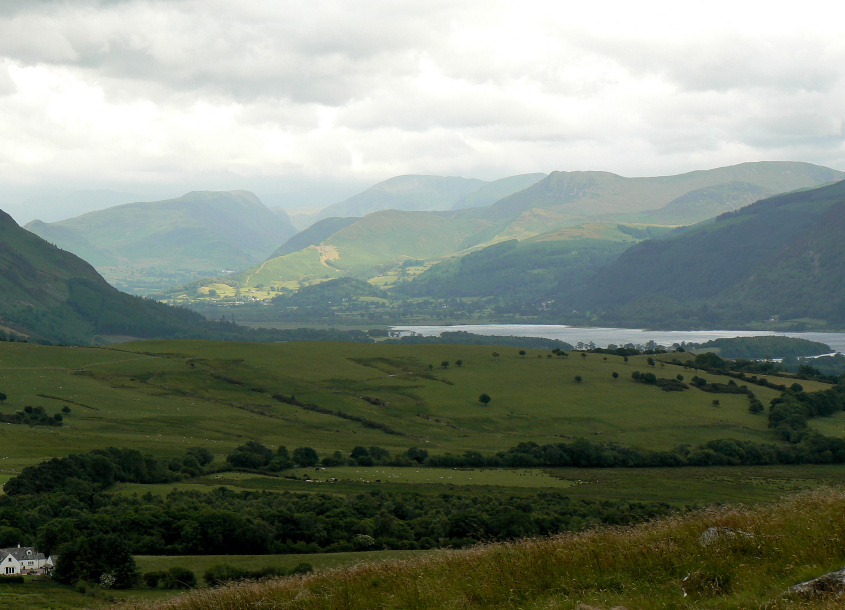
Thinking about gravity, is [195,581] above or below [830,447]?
above

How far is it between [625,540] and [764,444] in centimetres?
14817

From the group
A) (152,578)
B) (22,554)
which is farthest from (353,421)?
(152,578)

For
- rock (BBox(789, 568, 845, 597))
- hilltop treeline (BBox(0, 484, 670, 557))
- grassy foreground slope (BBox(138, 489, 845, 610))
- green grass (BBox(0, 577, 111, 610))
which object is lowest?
hilltop treeline (BBox(0, 484, 670, 557))

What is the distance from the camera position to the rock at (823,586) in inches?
631

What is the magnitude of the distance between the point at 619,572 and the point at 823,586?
452 centimetres

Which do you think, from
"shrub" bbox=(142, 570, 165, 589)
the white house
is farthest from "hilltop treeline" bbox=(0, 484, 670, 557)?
"shrub" bbox=(142, 570, 165, 589)

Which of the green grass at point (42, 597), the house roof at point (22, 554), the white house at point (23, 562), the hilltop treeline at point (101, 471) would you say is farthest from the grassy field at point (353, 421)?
the green grass at point (42, 597)

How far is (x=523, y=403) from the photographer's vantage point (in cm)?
19550

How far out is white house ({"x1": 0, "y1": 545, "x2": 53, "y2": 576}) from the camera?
5491 centimetres

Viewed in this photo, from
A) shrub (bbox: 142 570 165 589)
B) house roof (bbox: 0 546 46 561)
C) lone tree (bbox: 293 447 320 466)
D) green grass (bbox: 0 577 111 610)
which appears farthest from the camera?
lone tree (bbox: 293 447 320 466)

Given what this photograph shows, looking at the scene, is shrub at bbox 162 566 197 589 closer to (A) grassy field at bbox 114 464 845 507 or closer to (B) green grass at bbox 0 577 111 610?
(B) green grass at bbox 0 577 111 610

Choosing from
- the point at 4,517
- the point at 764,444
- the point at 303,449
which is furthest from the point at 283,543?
the point at 764,444

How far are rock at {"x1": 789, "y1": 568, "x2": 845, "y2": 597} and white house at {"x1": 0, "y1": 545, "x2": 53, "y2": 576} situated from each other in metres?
48.2

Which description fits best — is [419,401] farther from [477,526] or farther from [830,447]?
[477,526]
